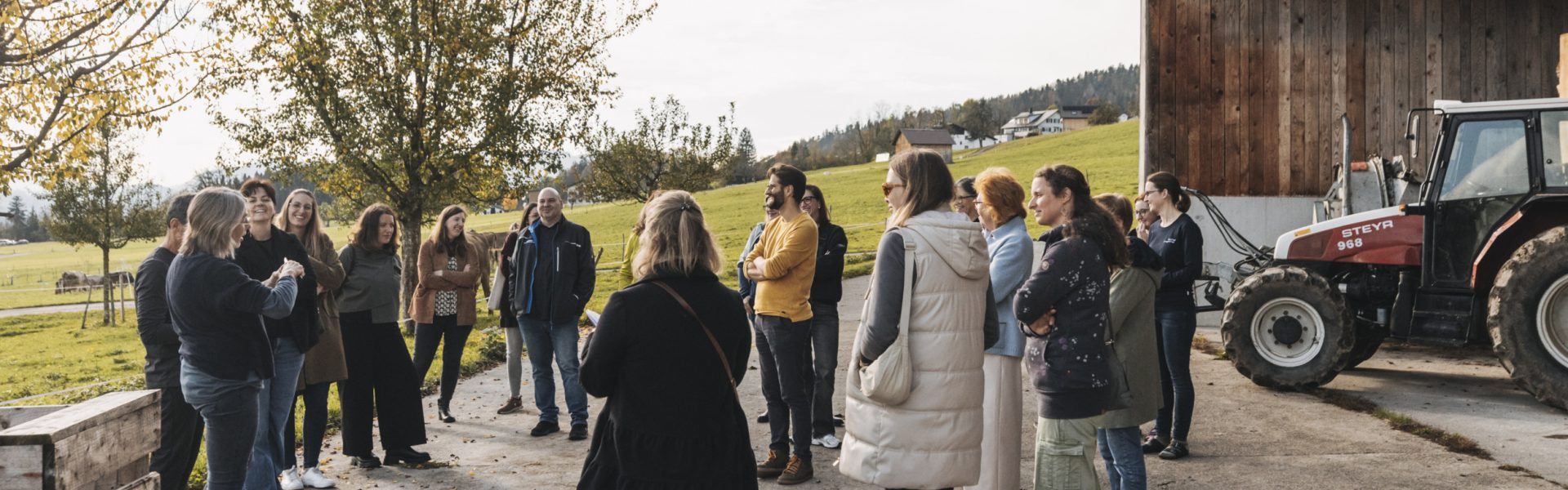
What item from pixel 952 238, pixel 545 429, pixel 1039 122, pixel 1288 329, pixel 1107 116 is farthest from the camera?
pixel 1039 122

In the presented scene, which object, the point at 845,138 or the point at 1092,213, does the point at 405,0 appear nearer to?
the point at 1092,213

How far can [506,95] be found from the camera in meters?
18.8

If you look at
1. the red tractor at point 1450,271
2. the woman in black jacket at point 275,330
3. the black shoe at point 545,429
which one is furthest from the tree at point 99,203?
the red tractor at point 1450,271

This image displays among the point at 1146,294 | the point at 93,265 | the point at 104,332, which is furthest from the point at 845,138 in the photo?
the point at 1146,294

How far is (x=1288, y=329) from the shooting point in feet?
28.5

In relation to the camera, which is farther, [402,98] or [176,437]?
[402,98]

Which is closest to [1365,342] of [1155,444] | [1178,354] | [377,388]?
[1155,444]

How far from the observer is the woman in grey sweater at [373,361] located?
21.3 ft

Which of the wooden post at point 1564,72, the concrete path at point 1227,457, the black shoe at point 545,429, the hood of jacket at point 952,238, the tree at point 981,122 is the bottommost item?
the concrete path at point 1227,457

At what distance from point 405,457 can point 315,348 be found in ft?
3.03

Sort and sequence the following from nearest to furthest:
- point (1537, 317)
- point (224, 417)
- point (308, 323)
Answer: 1. point (224, 417)
2. point (308, 323)
3. point (1537, 317)

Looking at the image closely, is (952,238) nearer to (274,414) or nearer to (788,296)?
(788,296)

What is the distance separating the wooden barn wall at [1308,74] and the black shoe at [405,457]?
986 cm

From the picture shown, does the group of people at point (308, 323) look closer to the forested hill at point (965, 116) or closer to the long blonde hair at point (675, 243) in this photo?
the long blonde hair at point (675, 243)
